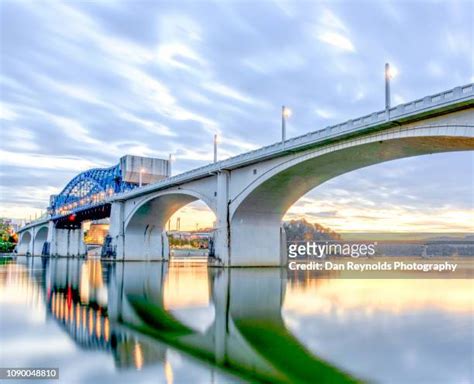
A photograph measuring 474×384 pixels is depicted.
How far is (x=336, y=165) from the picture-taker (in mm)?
41844

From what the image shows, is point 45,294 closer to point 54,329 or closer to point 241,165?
point 54,329

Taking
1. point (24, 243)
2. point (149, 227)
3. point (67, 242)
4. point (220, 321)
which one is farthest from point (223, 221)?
point (24, 243)

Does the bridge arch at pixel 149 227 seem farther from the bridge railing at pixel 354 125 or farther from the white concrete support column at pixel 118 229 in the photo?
the bridge railing at pixel 354 125

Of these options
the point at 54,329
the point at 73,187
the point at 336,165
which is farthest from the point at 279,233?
the point at 73,187

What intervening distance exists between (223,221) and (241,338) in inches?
1411

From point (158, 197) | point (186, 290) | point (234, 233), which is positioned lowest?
point (186, 290)

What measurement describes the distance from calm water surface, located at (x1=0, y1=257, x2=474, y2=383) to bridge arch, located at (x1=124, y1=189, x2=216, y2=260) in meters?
48.4

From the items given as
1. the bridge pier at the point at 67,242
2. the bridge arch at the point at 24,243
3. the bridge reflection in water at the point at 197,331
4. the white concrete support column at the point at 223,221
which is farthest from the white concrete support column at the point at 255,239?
the bridge arch at the point at 24,243

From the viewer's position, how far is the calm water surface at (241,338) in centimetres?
913

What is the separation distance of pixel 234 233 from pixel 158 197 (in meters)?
20.3

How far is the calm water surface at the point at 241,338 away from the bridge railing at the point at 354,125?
35.4 ft

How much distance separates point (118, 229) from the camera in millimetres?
75000

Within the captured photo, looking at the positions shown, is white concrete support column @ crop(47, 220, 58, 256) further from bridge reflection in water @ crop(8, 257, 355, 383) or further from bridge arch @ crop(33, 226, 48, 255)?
bridge reflection in water @ crop(8, 257, 355, 383)

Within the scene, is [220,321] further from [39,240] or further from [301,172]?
[39,240]
